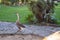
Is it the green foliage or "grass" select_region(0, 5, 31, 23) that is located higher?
the green foliage

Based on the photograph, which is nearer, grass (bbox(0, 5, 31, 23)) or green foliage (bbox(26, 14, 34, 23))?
green foliage (bbox(26, 14, 34, 23))

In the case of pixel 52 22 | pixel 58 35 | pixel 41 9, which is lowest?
pixel 52 22

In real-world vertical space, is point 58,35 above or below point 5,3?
above

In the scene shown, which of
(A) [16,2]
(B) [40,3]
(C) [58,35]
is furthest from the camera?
(A) [16,2]

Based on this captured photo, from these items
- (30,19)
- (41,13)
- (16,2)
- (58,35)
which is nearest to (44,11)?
(41,13)

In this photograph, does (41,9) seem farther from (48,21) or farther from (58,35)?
(58,35)

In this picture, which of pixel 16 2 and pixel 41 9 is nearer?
pixel 41 9

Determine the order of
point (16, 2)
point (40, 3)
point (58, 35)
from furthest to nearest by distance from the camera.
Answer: point (16, 2), point (40, 3), point (58, 35)

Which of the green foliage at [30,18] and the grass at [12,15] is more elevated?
the green foliage at [30,18]

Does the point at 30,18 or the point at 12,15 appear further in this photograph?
the point at 12,15

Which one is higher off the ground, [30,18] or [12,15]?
[30,18]

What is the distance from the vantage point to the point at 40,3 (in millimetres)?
10758

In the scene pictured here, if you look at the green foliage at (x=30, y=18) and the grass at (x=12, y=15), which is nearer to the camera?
the green foliage at (x=30, y=18)

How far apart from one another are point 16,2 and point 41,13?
26.1 ft
